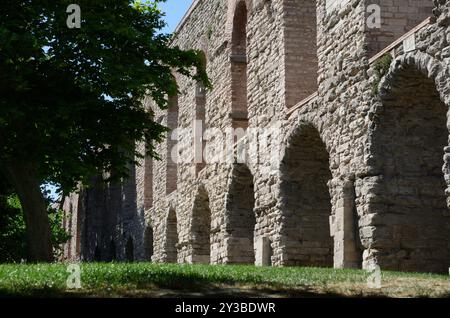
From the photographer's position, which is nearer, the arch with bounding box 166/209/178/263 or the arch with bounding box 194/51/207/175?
the arch with bounding box 194/51/207/175

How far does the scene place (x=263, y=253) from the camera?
17.7 m

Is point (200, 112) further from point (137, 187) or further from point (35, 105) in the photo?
point (35, 105)

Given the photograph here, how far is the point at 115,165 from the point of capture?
14.0 m

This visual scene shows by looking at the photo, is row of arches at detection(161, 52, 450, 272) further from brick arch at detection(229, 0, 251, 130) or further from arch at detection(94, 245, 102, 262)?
arch at detection(94, 245, 102, 262)

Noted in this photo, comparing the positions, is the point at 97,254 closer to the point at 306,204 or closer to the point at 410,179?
the point at 306,204

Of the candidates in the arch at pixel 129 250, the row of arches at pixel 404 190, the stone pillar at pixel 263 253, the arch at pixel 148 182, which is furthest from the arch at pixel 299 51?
the arch at pixel 129 250

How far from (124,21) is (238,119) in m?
7.91

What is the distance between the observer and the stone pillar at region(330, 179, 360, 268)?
45.9 feet

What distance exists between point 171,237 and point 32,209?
13805mm

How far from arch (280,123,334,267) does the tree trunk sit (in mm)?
5444

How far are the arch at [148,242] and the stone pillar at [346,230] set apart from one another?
1657 centimetres

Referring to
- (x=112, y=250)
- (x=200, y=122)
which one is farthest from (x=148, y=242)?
(x=200, y=122)

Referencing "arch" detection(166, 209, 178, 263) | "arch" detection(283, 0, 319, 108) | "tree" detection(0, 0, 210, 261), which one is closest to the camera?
"tree" detection(0, 0, 210, 261)

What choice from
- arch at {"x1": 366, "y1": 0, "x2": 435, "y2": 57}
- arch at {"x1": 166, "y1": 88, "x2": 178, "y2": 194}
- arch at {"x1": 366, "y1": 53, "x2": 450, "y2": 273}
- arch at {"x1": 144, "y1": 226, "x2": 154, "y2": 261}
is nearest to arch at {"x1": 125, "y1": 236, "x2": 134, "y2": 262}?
arch at {"x1": 144, "y1": 226, "x2": 154, "y2": 261}
